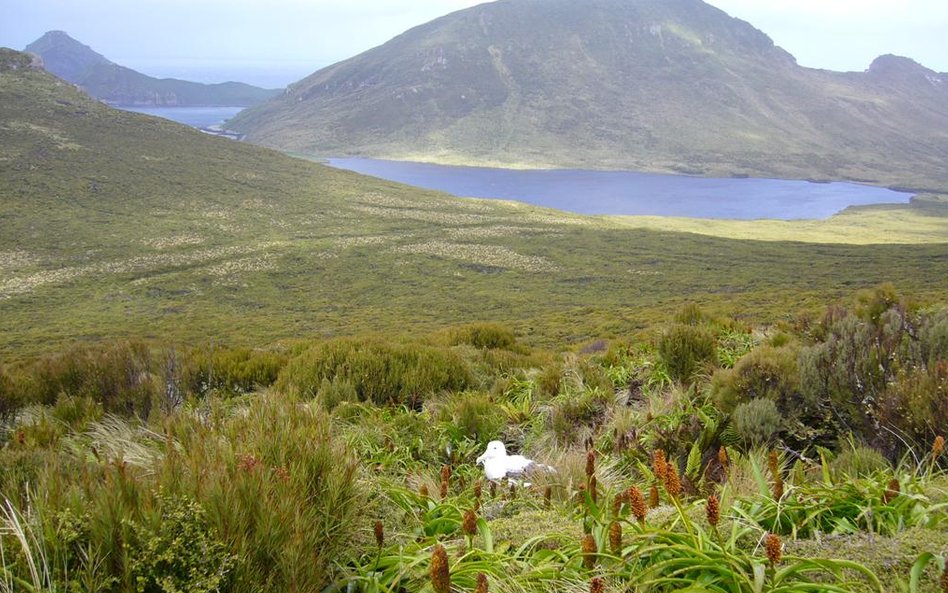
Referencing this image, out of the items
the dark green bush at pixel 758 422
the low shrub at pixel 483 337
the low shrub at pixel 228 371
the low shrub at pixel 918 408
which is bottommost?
the low shrub at pixel 483 337

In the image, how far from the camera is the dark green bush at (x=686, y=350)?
5.57m

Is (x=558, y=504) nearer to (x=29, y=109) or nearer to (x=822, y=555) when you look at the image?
(x=822, y=555)

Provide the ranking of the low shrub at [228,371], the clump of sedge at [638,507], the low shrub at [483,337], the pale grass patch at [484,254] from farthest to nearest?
the pale grass patch at [484,254], the low shrub at [483,337], the low shrub at [228,371], the clump of sedge at [638,507]

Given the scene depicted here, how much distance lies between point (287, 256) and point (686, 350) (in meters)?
57.1

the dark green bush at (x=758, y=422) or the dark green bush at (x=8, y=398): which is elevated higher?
the dark green bush at (x=758, y=422)

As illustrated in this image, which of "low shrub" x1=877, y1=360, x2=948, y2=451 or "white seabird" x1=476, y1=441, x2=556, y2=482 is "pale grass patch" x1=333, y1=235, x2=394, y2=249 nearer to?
"white seabird" x1=476, y1=441, x2=556, y2=482

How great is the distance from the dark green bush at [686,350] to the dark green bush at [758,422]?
1.81 m

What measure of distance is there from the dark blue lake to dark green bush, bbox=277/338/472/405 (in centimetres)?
10519

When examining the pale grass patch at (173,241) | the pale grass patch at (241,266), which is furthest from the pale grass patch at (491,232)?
the pale grass patch at (173,241)

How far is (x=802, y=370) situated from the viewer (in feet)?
12.9

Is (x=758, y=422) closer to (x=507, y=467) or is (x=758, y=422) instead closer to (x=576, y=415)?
(x=576, y=415)

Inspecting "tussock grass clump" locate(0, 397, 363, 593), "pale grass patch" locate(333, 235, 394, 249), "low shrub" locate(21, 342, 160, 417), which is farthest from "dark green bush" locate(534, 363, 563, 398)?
"pale grass patch" locate(333, 235, 394, 249)

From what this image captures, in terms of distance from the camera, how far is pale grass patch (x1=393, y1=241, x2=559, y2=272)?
5928 centimetres

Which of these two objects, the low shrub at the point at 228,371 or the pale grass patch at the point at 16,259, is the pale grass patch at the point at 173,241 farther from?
the low shrub at the point at 228,371
